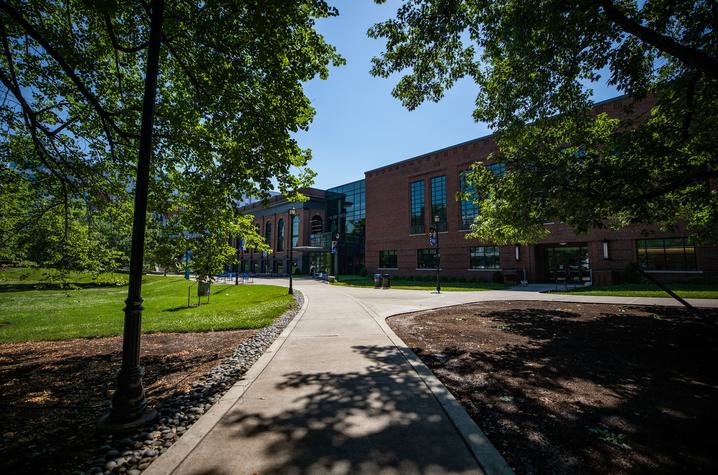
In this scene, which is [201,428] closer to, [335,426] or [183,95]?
[335,426]

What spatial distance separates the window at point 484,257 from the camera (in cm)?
2984

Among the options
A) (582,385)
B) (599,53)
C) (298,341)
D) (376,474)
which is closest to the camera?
(376,474)

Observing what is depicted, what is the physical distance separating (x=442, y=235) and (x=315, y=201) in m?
31.4

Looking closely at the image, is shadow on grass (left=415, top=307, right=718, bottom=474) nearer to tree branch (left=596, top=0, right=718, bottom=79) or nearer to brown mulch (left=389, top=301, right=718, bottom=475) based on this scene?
brown mulch (left=389, top=301, right=718, bottom=475)

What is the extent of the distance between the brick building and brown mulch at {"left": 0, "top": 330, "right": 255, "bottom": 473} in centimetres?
1790

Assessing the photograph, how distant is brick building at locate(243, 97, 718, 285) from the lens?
2175 centimetres

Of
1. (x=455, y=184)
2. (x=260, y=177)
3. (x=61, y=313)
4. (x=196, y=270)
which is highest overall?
(x=455, y=184)

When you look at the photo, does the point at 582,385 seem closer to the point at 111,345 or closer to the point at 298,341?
the point at 298,341

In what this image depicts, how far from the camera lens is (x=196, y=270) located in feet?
23.8

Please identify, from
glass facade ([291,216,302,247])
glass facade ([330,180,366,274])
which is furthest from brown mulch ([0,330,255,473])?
glass facade ([291,216,302,247])

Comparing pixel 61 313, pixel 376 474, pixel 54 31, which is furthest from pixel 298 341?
pixel 61 313

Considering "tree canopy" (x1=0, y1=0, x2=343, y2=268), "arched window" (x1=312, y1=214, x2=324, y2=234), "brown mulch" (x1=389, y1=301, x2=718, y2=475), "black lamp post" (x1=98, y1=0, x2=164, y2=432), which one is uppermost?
"arched window" (x1=312, y1=214, x2=324, y2=234)

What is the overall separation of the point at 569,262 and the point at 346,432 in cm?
3206

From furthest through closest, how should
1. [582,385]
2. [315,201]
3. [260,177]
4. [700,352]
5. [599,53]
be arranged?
[315,201], [599,53], [260,177], [700,352], [582,385]
